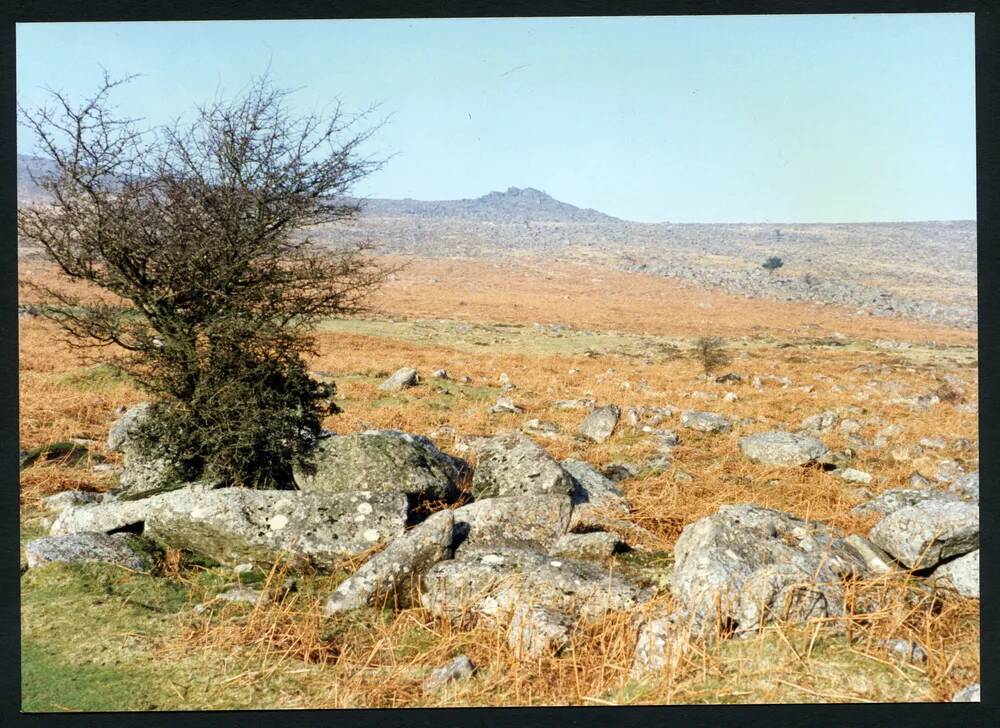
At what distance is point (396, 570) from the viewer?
764 cm

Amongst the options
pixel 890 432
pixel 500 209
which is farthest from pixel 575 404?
pixel 500 209

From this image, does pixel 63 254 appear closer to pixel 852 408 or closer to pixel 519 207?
pixel 852 408

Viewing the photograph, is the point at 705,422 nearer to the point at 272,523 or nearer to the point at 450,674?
the point at 272,523

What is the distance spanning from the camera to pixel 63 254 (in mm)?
9469

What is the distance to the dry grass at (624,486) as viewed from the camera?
6371mm

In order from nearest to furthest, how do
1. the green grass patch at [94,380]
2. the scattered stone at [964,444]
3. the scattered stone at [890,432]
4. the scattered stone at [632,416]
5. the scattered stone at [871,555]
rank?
the scattered stone at [871,555] < the scattered stone at [964,444] < the scattered stone at [890,432] < the scattered stone at [632,416] < the green grass patch at [94,380]

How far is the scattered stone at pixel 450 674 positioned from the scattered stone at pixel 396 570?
1.07 m

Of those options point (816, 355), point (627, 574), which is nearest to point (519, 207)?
point (816, 355)

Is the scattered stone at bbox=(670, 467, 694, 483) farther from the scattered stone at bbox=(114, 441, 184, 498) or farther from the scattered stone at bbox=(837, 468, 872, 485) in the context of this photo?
the scattered stone at bbox=(114, 441, 184, 498)

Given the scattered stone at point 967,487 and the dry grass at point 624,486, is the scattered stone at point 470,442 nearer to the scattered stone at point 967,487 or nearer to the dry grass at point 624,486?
the dry grass at point 624,486

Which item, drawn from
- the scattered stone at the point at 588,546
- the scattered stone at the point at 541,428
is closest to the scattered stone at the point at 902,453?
the scattered stone at the point at 541,428

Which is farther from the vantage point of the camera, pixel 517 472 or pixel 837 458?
pixel 837 458

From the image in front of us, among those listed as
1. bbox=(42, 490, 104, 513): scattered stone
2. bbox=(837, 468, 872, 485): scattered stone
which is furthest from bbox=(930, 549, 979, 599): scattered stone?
bbox=(42, 490, 104, 513): scattered stone

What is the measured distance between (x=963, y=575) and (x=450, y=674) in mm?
4580
